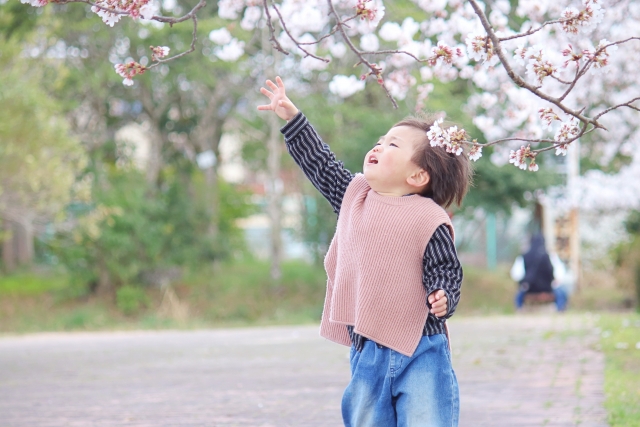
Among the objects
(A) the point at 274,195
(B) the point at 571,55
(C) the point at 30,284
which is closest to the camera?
(B) the point at 571,55

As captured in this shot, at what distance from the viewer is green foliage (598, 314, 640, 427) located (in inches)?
180

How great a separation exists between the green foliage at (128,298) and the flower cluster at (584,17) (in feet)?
40.4

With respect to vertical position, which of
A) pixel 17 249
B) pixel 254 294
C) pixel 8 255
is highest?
pixel 17 249

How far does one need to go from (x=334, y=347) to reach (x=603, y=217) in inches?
505

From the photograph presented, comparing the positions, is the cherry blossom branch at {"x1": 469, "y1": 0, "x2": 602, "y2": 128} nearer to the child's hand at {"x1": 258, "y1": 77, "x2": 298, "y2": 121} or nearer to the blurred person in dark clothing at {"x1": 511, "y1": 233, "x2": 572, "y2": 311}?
the child's hand at {"x1": 258, "y1": 77, "x2": 298, "y2": 121}

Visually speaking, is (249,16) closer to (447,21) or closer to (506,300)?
(447,21)

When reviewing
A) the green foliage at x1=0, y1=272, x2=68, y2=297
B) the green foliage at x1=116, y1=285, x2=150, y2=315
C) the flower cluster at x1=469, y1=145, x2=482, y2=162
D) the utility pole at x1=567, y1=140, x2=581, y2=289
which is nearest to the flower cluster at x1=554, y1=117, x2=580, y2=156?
the flower cluster at x1=469, y1=145, x2=482, y2=162

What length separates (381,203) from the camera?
3.26 metres

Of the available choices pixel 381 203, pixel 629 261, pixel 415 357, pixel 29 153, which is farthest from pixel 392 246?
pixel 629 261

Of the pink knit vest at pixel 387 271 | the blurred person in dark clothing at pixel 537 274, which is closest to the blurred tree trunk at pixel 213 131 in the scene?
the blurred person in dark clothing at pixel 537 274

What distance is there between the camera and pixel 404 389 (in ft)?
10.1

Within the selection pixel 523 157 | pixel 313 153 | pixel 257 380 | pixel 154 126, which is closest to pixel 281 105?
pixel 313 153

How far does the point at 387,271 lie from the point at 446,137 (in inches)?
21.9

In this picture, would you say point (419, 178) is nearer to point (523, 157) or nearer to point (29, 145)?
point (523, 157)
